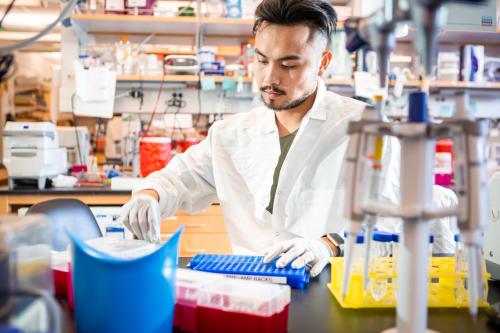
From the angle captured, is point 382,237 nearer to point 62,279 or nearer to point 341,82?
point 62,279

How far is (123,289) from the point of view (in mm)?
611

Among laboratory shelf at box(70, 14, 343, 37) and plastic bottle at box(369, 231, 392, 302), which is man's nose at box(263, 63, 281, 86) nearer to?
plastic bottle at box(369, 231, 392, 302)

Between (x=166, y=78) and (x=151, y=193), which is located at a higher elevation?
(x=166, y=78)

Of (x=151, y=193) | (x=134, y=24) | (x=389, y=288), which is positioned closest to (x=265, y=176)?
(x=151, y=193)

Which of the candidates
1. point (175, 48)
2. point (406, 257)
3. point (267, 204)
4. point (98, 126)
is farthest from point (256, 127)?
point (98, 126)

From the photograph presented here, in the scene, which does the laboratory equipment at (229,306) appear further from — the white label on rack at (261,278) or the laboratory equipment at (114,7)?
the laboratory equipment at (114,7)

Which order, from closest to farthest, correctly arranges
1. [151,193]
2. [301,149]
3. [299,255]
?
1. [299,255]
2. [151,193]
3. [301,149]

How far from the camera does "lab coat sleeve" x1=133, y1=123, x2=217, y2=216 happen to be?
163 centimetres

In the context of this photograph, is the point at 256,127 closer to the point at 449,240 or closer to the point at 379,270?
the point at 449,240

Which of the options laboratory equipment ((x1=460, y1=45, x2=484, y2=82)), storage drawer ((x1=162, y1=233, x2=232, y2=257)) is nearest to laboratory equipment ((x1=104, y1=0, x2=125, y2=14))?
storage drawer ((x1=162, y1=233, x2=232, y2=257))

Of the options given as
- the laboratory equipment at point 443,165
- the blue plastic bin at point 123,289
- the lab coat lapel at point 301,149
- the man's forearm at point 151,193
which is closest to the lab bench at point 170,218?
the lab coat lapel at point 301,149

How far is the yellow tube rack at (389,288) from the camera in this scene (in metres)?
0.84

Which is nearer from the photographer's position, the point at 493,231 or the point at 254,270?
the point at 254,270

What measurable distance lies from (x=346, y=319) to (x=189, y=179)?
113 centimetres
